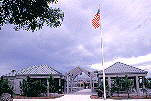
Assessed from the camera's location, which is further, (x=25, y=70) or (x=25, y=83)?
(x=25, y=70)

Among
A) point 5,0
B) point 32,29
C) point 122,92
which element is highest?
point 5,0

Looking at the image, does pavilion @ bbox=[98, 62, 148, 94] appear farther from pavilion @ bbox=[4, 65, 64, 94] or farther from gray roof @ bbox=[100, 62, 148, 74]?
pavilion @ bbox=[4, 65, 64, 94]

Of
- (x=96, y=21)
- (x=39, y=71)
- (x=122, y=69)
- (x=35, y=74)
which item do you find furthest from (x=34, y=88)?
(x=122, y=69)

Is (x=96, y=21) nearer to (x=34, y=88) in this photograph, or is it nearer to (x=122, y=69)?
(x=34, y=88)

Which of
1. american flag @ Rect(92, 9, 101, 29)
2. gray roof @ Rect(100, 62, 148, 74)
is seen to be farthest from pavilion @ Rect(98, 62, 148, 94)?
american flag @ Rect(92, 9, 101, 29)

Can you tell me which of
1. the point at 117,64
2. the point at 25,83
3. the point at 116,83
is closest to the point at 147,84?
the point at 117,64

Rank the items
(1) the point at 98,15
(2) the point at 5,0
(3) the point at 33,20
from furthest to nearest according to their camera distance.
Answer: (1) the point at 98,15 < (3) the point at 33,20 < (2) the point at 5,0

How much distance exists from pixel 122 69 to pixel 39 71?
53.3 feet

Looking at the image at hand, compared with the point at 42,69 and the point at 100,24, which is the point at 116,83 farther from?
the point at 42,69

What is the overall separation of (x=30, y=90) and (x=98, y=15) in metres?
17.5

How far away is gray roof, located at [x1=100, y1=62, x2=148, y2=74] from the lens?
40219 millimetres

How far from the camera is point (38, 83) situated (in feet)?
117

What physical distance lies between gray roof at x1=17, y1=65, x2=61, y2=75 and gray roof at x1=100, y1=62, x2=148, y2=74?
10358mm

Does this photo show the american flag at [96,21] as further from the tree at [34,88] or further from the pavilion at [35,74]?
the pavilion at [35,74]
